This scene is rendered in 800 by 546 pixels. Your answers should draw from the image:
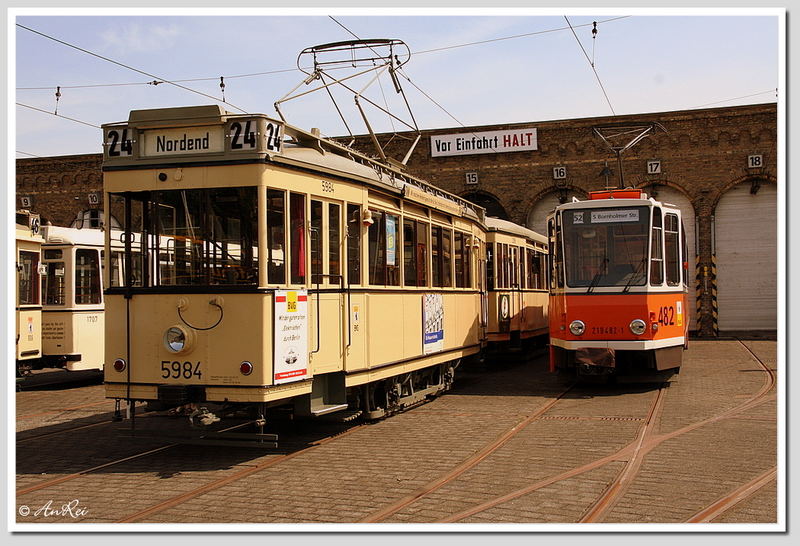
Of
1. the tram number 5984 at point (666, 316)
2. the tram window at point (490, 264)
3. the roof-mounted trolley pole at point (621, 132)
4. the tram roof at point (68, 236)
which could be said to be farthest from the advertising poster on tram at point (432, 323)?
the roof-mounted trolley pole at point (621, 132)

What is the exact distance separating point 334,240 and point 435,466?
2.71 metres

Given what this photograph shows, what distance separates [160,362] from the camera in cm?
813

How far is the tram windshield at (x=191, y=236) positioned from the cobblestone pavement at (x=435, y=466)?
1.67 m

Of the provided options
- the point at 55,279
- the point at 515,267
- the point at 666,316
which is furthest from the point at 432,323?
the point at 55,279

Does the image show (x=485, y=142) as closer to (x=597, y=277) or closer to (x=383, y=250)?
(x=597, y=277)

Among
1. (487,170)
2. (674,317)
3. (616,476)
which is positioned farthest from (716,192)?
(616,476)

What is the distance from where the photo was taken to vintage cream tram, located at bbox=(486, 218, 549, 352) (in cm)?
1725

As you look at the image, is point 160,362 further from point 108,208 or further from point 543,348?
point 543,348

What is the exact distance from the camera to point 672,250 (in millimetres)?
13695

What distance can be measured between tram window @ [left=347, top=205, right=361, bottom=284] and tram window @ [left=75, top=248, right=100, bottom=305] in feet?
29.8

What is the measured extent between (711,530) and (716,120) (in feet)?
80.0

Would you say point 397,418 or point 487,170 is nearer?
point 397,418

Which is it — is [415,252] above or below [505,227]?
below

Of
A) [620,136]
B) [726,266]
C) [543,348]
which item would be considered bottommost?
[543,348]
